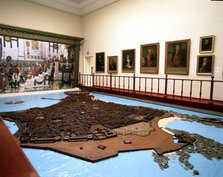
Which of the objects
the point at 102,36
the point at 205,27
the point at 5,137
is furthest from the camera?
the point at 102,36

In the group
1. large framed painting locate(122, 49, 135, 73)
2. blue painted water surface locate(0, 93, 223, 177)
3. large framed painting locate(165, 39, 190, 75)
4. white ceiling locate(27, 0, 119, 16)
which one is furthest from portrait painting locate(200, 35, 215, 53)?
white ceiling locate(27, 0, 119, 16)

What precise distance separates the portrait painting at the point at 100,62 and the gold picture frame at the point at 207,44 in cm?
514

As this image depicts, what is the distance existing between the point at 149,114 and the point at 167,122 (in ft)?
1.99

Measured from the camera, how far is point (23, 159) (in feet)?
1.83

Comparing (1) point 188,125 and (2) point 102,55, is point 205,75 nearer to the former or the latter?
(1) point 188,125

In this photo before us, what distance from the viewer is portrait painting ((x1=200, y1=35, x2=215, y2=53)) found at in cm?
492

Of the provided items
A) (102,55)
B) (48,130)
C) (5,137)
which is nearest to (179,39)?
(102,55)

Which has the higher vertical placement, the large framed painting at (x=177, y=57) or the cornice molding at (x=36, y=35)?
the cornice molding at (x=36, y=35)

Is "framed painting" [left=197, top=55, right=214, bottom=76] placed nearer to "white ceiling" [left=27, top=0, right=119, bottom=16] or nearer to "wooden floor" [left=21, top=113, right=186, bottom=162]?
"wooden floor" [left=21, top=113, right=186, bottom=162]

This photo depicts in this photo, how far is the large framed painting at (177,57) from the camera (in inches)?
218

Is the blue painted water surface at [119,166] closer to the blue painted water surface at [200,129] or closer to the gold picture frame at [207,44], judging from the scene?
the blue painted water surface at [200,129]

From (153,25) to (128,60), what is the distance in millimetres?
1877

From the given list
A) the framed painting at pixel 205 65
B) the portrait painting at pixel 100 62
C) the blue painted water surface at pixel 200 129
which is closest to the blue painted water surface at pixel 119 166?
the blue painted water surface at pixel 200 129

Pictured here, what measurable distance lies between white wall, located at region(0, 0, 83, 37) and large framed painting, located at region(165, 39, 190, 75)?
6.47 metres
